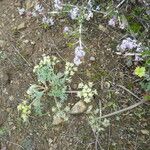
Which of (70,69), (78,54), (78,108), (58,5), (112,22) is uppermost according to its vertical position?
(58,5)

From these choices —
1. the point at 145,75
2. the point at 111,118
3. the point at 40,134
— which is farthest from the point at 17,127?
the point at 145,75

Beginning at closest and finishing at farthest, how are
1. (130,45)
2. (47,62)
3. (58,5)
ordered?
Result: (130,45), (47,62), (58,5)

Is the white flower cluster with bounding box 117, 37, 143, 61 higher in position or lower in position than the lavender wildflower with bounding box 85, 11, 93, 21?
lower

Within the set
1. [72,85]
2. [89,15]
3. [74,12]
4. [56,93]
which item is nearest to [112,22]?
[89,15]

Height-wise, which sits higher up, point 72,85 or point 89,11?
point 89,11

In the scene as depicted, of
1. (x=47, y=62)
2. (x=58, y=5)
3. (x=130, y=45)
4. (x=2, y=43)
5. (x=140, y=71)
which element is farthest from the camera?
(x=2, y=43)

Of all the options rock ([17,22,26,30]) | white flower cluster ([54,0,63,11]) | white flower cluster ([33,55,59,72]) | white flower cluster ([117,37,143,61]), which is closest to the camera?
white flower cluster ([117,37,143,61])

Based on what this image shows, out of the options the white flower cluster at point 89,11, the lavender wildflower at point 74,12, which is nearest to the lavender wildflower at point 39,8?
the lavender wildflower at point 74,12

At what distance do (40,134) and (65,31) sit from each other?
2.70 ft

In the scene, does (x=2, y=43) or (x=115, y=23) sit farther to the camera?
(x=2, y=43)

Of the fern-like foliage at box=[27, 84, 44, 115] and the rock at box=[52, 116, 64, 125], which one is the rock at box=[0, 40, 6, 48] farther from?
the rock at box=[52, 116, 64, 125]

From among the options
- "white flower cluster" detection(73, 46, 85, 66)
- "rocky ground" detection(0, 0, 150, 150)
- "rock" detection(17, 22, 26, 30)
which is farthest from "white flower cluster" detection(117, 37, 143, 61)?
"rock" detection(17, 22, 26, 30)

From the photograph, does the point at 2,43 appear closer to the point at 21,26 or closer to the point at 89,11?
the point at 21,26

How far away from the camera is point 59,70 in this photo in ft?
10.6
